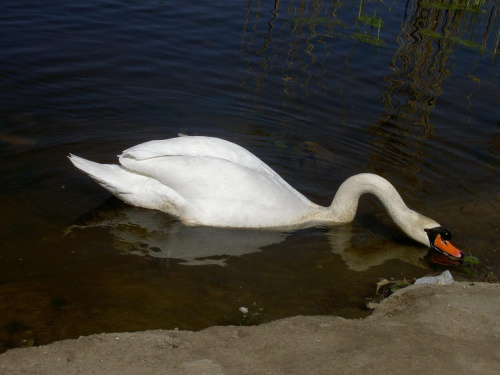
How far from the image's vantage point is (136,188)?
6242 millimetres

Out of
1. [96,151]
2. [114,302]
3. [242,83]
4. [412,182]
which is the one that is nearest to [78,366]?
[114,302]

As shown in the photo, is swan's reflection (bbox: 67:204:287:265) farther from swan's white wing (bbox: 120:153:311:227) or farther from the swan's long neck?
the swan's long neck

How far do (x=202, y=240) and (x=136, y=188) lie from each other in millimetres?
764

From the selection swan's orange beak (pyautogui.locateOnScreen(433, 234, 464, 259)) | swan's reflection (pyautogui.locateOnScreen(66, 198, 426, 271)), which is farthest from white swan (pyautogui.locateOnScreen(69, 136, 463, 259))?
swan's reflection (pyautogui.locateOnScreen(66, 198, 426, 271))

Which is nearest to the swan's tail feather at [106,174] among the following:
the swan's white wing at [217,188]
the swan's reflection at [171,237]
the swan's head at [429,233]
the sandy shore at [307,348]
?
the swan's white wing at [217,188]

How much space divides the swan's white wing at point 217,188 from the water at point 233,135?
0.18 metres

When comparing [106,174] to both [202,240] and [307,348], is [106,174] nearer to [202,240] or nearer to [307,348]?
[202,240]

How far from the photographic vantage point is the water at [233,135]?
5.29 meters

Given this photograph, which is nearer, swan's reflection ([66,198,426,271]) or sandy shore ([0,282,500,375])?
sandy shore ([0,282,500,375])

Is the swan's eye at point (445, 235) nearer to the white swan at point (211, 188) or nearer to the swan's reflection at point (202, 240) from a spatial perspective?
the white swan at point (211, 188)

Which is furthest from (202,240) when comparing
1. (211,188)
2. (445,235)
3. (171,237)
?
(445,235)

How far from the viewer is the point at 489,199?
745 centimetres

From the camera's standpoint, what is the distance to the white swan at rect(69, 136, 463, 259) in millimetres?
6164

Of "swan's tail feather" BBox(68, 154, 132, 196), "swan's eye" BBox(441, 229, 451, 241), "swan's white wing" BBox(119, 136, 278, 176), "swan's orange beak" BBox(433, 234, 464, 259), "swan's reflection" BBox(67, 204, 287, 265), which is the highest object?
"swan's white wing" BBox(119, 136, 278, 176)
